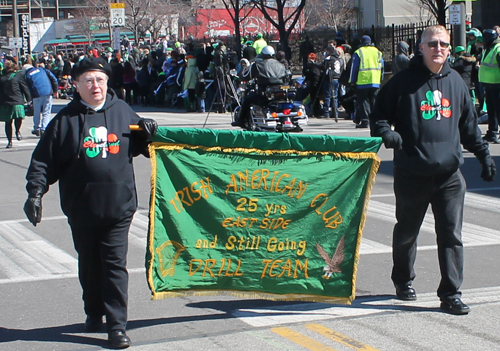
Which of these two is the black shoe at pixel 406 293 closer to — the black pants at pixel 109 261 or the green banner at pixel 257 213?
the green banner at pixel 257 213

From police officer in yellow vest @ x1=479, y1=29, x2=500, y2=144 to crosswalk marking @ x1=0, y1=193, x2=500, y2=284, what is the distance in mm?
5443

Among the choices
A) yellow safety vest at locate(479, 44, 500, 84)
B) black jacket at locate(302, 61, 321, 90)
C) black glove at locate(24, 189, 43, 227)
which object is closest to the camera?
black glove at locate(24, 189, 43, 227)

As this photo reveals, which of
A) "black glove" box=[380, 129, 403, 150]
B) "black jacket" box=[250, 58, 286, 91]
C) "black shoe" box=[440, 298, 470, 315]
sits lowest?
"black shoe" box=[440, 298, 470, 315]

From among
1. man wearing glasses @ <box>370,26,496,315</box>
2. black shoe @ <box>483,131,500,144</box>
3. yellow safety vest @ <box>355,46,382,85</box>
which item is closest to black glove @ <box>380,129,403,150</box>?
man wearing glasses @ <box>370,26,496,315</box>

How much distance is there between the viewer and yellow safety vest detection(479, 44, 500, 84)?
48.1 ft

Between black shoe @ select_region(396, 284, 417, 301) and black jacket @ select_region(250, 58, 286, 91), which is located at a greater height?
black jacket @ select_region(250, 58, 286, 91)

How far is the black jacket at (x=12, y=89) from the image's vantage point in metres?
17.8

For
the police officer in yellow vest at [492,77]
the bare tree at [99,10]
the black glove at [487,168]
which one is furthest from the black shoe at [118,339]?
the bare tree at [99,10]

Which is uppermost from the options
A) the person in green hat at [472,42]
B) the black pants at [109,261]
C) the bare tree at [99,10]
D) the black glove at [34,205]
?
the bare tree at [99,10]

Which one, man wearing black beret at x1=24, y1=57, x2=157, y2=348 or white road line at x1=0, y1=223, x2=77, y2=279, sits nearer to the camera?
man wearing black beret at x1=24, y1=57, x2=157, y2=348

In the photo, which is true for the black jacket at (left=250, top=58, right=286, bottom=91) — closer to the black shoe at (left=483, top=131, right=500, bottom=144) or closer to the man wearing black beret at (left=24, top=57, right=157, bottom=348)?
the black shoe at (left=483, top=131, right=500, bottom=144)

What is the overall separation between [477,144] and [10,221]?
591 centimetres

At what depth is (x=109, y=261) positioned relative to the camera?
4.95 metres

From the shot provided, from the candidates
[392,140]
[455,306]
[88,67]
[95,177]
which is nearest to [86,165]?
[95,177]
